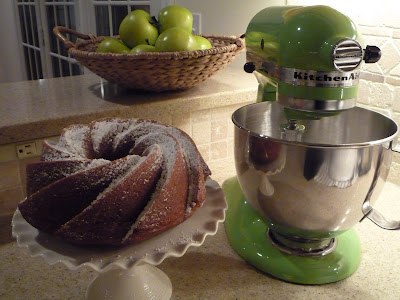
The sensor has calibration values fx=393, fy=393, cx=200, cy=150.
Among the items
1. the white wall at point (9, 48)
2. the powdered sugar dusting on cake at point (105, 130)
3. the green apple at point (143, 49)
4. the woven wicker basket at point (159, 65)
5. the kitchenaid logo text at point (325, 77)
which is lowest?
the white wall at point (9, 48)

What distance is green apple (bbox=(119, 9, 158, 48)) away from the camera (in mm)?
904

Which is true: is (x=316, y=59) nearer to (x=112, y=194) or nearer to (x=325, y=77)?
(x=325, y=77)

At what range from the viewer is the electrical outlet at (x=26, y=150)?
77 centimetres

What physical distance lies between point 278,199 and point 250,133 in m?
0.10

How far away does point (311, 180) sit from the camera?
20.5 inches

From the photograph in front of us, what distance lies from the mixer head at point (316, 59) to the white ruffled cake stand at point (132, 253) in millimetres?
182

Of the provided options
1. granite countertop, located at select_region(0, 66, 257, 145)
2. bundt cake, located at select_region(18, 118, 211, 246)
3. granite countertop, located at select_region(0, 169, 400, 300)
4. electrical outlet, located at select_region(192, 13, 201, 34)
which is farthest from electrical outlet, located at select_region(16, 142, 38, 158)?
electrical outlet, located at select_region(192, 13, 201, 34)

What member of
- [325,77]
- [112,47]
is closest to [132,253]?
[325,77]

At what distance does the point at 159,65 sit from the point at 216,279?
431 mm

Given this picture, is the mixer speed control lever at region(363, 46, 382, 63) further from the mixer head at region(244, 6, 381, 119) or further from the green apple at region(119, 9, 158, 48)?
the green apple at region(119, 9, 158, 48)

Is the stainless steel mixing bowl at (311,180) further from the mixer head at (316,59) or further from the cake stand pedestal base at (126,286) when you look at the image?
the cake stand pedestal base at (126,286)

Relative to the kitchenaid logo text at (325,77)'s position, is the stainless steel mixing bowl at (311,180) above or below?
below

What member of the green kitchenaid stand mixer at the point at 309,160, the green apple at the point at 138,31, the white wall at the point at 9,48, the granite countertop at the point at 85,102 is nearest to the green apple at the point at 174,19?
the green apple at the point at 138,31

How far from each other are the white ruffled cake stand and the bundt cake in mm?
15
